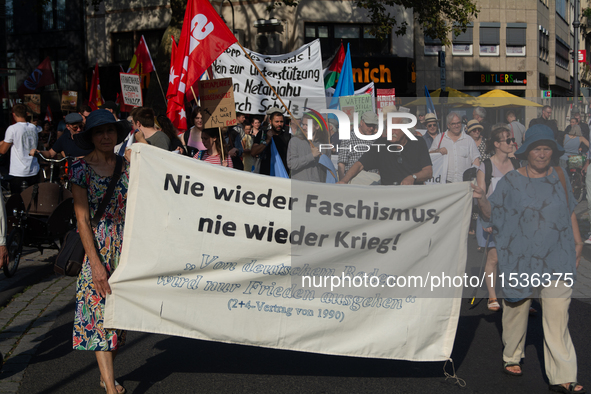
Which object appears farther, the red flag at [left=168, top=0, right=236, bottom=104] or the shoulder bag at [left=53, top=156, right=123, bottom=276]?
the red flag at [left=168, top=0, right=236, bottom=104]

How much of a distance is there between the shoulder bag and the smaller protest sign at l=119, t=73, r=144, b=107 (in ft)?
29.8

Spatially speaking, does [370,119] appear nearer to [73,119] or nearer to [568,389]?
[568,389]

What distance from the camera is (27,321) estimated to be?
5.95m

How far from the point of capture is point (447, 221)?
4238mm

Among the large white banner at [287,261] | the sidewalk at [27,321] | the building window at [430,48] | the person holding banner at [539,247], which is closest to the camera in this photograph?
the large white banner at [287,261]

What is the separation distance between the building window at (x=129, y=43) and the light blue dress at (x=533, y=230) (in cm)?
2241

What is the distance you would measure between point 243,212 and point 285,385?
4.11 ft

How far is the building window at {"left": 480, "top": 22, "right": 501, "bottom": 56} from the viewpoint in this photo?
1479 inches

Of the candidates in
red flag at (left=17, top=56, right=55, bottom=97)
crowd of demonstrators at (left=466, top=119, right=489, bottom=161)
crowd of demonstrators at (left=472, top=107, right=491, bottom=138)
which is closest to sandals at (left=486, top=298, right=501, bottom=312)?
crowd of demonstrators at (left=466, top=119, right=489, bottom=161)

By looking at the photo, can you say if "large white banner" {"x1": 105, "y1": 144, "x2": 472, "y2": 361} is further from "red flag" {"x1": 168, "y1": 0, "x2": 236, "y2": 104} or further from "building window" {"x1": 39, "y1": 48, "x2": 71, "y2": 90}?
"building window" {"x1": 39, "y1": 48, "x2": 71, "y2": 90}

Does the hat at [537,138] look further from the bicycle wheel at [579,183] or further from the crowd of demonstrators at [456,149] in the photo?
the bicycle wheel at [579,183]

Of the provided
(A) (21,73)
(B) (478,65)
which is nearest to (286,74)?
(A) (21,73)

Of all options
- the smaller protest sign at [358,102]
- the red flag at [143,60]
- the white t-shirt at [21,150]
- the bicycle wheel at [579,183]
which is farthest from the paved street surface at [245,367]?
the red flag at [143,60]

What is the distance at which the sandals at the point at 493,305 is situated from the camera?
6363mm
